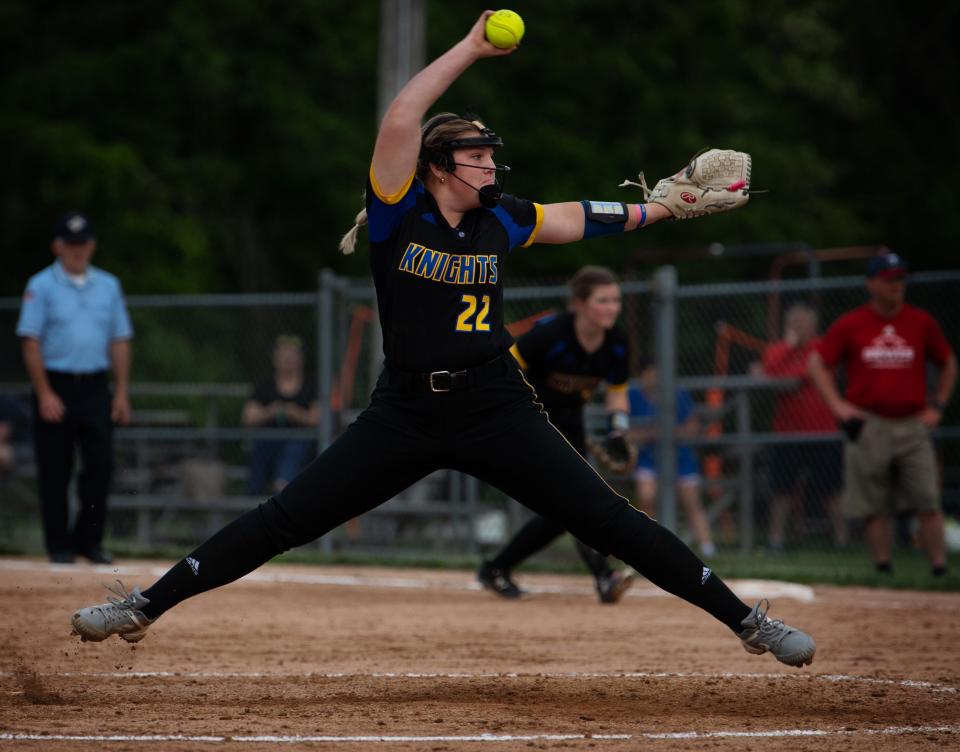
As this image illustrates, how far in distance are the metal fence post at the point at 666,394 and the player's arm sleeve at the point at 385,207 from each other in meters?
6.41

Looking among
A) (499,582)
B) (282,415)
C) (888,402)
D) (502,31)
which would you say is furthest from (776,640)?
(282,415)

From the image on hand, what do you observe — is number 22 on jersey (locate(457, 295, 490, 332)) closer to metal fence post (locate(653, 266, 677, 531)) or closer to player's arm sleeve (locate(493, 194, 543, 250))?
player's arm sleeve (locate(493, 194, 543, 250))

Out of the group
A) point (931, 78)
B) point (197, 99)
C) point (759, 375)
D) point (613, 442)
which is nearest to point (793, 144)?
point (931, 78)

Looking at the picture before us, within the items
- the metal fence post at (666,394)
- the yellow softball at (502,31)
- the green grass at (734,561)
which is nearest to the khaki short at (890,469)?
the green grass at (734,561)

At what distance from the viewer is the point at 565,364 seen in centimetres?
872

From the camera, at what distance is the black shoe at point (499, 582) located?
9.35 meters

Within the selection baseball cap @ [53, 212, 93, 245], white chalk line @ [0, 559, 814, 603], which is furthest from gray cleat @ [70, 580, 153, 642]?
baseball cap @ [53, 212, 93, 245]

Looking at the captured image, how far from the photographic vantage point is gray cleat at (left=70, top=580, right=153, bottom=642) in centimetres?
544

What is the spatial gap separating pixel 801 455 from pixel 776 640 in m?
7.11

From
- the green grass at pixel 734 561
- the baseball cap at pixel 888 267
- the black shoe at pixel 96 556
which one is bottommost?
the green grass at pixel 734 561

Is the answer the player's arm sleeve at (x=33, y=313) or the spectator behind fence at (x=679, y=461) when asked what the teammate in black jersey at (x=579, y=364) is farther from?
the player's arm sleeve at (x=33, y=313)

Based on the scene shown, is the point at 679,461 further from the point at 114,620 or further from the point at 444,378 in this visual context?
the point at 114,620

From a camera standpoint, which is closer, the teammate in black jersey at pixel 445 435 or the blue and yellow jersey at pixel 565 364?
the teammate in black jersey at pixel 445 435

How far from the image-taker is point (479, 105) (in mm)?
23219
